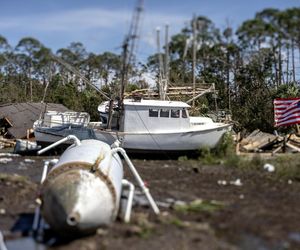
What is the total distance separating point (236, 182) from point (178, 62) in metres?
35.3

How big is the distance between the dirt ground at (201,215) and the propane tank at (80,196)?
0.27 meters

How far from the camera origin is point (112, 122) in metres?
20.3

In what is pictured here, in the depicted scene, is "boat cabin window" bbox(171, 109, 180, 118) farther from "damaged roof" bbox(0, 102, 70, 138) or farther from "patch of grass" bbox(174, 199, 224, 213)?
"damaged roof" bbox(0, 102, 70, 138)

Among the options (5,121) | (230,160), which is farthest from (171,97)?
(5,121)

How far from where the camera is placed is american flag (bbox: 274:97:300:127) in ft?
62.8

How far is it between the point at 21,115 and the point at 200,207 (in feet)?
68.8

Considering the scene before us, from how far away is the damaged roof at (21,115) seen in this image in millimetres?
27406

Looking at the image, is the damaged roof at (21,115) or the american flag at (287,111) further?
the damaged roof at (21,115)

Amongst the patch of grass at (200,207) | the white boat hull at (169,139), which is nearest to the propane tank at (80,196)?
the patch of grass at (200,207)

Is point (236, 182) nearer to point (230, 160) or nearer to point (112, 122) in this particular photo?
point (230, 160)

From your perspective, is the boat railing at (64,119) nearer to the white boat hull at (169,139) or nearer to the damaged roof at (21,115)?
the white boat hull at (169,139)

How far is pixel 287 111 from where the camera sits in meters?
19.5

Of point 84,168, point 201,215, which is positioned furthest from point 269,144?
point 84,168

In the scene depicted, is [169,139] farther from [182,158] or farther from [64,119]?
[64,119]
